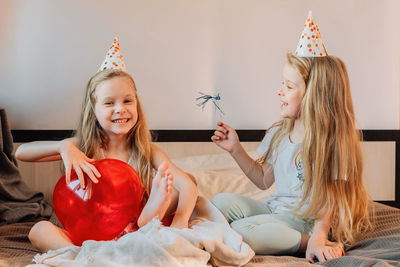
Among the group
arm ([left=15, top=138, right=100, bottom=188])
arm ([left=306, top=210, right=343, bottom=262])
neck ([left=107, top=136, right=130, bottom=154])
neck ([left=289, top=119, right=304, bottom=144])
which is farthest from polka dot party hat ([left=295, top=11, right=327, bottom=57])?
arm ([left=15, top=138, right=100, bottom=188])

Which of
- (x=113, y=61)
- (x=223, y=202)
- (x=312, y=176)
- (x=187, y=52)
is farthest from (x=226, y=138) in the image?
(x=187, y=52)

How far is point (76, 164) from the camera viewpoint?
4.33ft

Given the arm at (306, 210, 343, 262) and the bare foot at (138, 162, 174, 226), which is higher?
the bare foot at (138, 162, 174, 226)

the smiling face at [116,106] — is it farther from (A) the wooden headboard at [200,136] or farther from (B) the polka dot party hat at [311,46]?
(A) the wooden headboard at [200,136]

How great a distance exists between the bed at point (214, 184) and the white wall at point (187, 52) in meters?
0.06

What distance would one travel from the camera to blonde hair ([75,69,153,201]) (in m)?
1.56

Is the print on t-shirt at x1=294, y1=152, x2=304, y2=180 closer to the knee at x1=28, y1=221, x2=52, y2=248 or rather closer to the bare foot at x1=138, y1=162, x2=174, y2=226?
the bare foot at x1=138, y1=162, x2=174, y2=226

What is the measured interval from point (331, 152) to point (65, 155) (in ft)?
2.49

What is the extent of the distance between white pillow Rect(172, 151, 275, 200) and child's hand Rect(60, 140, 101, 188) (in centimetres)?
73

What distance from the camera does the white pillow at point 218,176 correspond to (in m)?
2.05

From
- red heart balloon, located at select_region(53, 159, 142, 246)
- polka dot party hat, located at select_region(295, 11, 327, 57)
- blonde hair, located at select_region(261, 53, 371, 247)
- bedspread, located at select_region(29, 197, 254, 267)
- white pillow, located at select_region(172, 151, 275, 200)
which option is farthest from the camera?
white pillow, located at select_region(172, 151, 275, 200)

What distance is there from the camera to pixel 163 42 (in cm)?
258

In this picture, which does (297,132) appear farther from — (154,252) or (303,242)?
(154,252)

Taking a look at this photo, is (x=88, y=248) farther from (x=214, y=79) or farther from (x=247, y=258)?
(x=214, y=79)
